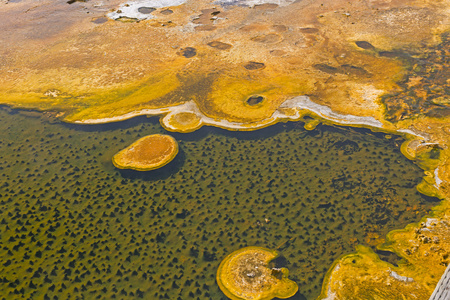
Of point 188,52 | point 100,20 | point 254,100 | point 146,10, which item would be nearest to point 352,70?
point 254,100

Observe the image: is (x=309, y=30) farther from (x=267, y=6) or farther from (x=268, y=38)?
(x=267, y=6)

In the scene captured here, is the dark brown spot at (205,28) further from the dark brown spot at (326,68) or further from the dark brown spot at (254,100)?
the dark brown spot at (254,100)

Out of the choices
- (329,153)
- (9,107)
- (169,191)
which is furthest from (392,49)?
(9,107)

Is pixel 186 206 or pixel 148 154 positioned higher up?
pixel 148 154

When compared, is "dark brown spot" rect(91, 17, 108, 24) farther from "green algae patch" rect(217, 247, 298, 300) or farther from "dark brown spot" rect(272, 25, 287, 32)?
"green algae patch" rect(217, 247, 298, 300)

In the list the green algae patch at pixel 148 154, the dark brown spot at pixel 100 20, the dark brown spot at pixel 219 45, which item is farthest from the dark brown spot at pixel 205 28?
the green algae patch at pixel 148 154

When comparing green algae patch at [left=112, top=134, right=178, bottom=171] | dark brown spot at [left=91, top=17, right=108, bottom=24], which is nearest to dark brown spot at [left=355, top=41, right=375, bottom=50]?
green algae patch at [left=112, top=134, right=178, bottom=171]

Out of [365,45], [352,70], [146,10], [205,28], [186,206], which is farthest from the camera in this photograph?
[146,10]
